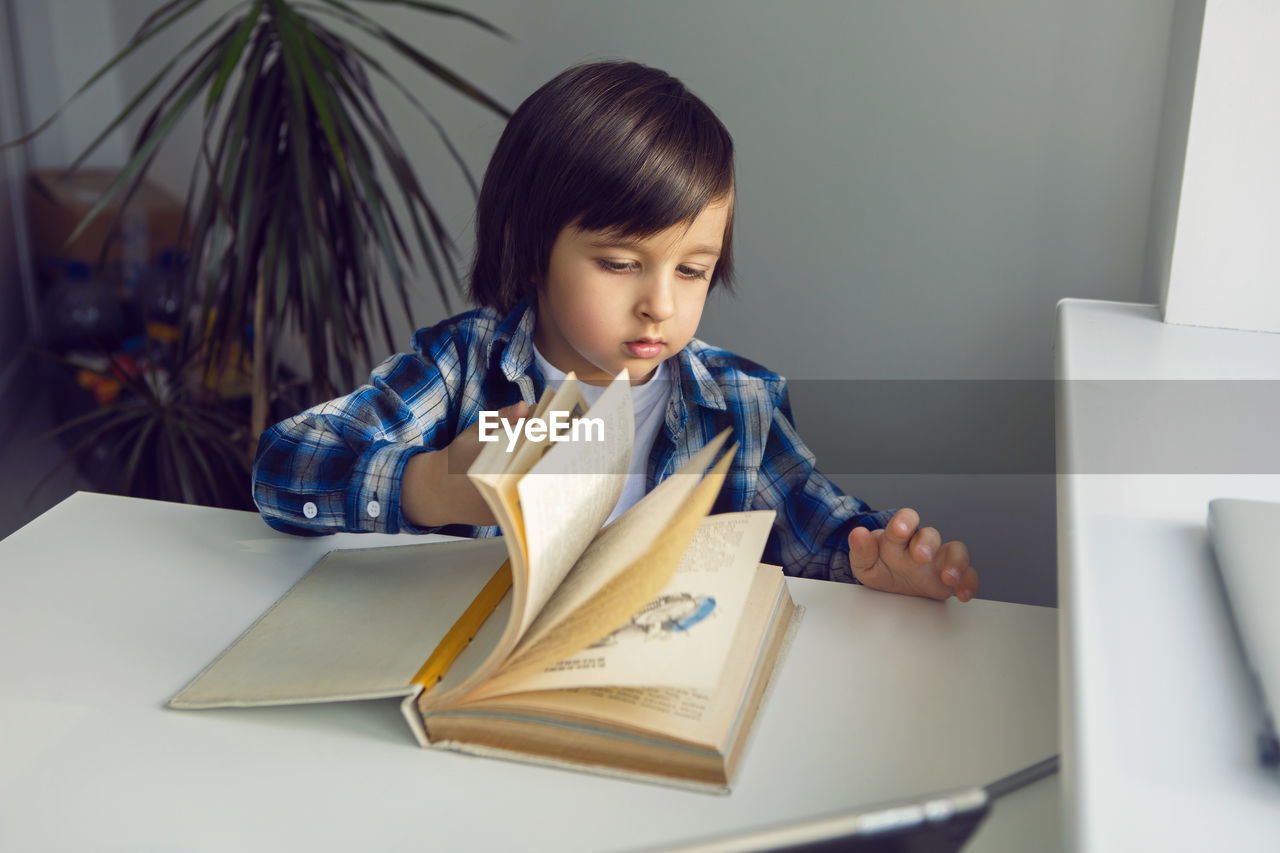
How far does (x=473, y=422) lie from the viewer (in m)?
0.98

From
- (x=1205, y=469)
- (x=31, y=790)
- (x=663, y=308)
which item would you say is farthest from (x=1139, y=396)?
(x=31, y=790)

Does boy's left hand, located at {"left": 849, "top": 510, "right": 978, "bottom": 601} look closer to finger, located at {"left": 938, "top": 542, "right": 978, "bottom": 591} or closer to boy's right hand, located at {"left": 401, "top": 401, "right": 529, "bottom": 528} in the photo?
finger, located at {"left": 938, "top": 542, "right": 978, "bottom": 591}

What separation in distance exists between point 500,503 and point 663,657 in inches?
4.7

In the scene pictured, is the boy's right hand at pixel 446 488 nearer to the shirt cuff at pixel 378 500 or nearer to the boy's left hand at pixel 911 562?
the shirt cuff at pixel 378 500

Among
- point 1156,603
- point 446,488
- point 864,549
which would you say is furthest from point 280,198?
point 1156,603

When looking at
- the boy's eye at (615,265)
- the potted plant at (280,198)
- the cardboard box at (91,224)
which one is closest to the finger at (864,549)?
the boy's eye at (615,265)

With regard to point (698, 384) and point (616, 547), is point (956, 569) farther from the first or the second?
point (698, 384)

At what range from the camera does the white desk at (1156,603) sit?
13.2 inches

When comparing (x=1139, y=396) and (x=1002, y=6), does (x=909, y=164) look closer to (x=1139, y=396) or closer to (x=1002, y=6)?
(x=1002, y=6)

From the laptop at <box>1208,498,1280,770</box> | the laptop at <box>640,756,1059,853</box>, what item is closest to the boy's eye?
the laptop at <box>1208,498,1280,770</box>

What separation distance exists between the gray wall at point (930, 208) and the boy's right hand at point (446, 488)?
3.03ft

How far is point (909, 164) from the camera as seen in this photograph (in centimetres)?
139

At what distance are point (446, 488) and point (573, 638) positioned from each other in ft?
0.78

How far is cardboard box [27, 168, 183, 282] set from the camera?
2.73 m
